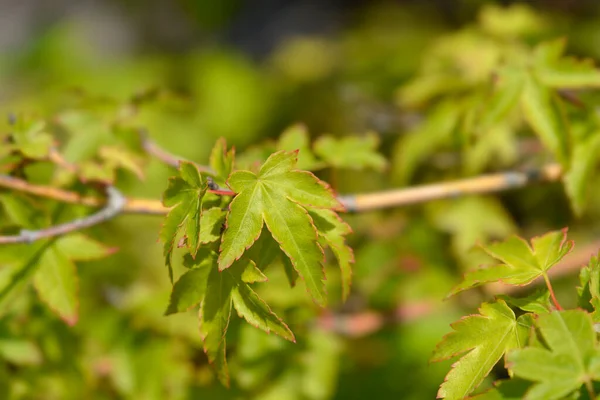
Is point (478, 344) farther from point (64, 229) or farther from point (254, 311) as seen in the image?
point (64, 229)

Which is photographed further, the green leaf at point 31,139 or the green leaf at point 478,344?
the green leaf at point 31,139

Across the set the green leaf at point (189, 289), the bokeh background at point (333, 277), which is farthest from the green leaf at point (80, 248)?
the green leaf at point (189, 289)

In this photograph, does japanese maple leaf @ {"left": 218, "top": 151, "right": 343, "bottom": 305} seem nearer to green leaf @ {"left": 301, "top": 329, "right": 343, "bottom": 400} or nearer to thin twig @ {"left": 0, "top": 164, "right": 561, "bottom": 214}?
thin twig @ {"left": 0, "top": 164, "right": 561, "bottom": 214}

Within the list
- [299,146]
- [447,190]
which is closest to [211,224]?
[299,146]

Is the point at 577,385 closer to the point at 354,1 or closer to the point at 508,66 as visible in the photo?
the point at 508,66

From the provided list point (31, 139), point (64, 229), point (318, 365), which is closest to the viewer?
point (64, 229)

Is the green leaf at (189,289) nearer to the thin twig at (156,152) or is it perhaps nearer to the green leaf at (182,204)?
the green leaf at (182,204)
